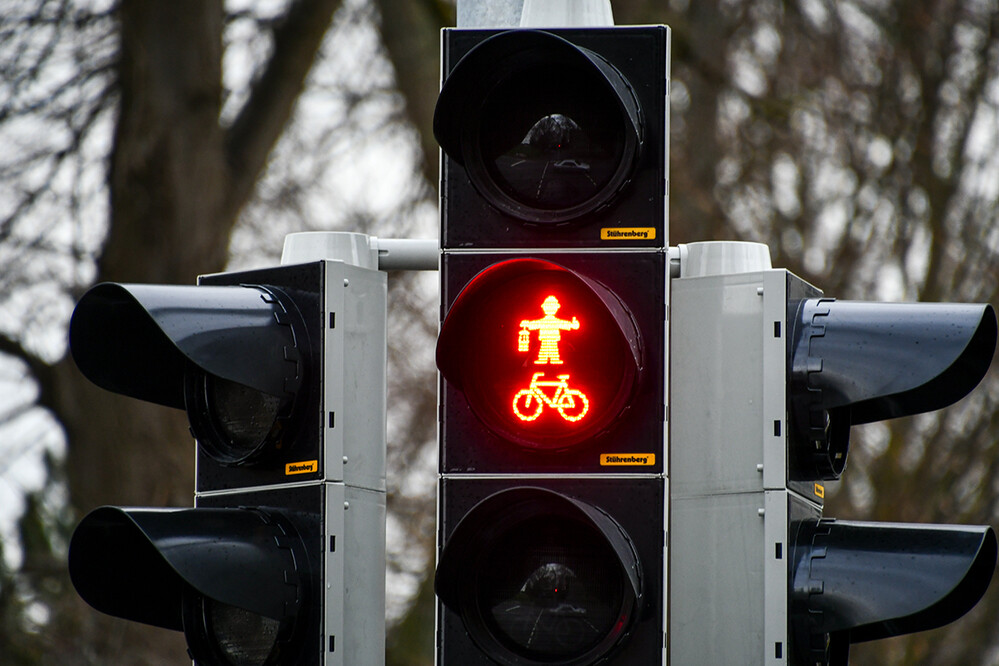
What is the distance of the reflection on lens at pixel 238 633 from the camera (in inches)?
212

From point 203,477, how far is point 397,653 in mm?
10866

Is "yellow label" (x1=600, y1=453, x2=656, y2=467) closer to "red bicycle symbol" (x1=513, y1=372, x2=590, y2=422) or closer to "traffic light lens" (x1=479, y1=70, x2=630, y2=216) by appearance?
"red bicycle symbol" (x1=513, y1=372, x2=590, y2=422)

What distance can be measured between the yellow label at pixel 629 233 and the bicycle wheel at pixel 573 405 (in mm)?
421

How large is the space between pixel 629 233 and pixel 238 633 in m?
1.54

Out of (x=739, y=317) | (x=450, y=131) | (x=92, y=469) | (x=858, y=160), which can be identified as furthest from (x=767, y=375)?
(x=858, y=160)

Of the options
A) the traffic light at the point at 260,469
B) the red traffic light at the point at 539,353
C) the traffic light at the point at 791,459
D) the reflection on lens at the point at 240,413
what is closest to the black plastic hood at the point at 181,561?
the traffic light at the point at 260,469

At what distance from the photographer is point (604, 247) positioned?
5156 mm

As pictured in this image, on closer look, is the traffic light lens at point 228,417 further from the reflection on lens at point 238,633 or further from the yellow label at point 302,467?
the reflection on lens at point 238,633

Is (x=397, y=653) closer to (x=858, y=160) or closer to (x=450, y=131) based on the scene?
(x=858, y=160)

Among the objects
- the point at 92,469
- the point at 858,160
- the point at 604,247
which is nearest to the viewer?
the point at 604,247

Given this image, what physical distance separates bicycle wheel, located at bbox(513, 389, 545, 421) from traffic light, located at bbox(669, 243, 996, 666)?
63 cm

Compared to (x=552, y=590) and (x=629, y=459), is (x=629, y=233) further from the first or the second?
(x=552, y=590)

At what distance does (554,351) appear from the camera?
16.6ft

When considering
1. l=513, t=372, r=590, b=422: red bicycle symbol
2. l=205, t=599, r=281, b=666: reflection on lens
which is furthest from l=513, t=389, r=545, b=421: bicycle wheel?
l=205, t=599, r=281, b=666: reflection on lens
